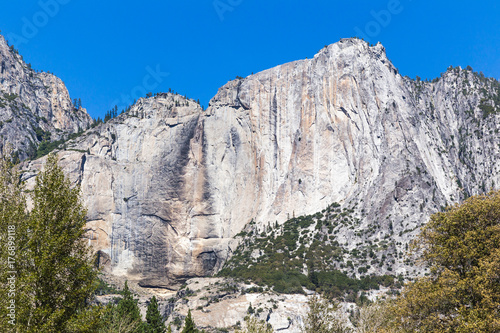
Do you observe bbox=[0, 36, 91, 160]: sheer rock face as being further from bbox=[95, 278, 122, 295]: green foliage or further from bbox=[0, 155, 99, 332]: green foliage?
bbox=[0, 155, 99, 332]: green foliage

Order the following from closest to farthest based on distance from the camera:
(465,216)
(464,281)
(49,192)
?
(49,192)
(464,281)
(465,216)

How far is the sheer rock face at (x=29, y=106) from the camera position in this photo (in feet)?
462

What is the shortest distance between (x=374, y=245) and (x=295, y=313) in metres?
24.4

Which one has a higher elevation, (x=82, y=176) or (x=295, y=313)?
(x=82, y=176)

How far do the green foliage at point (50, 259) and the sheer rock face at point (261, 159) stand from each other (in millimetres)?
91751

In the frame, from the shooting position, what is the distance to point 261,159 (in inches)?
5079

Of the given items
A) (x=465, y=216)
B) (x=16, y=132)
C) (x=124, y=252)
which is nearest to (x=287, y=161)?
(x=124, y=252)

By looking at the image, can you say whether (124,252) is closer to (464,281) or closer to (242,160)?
(242,160)

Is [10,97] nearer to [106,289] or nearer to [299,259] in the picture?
[106,289]

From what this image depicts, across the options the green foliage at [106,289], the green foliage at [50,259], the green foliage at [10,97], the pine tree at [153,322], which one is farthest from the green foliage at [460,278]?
the green foliage at [10,97]

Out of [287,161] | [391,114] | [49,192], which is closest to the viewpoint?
[49,192]

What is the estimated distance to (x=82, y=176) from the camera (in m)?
126

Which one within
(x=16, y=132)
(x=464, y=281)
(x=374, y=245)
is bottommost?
(x=464, y=281)

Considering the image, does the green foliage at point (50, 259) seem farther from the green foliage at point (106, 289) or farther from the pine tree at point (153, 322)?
the green foliage at point (106, 289)
